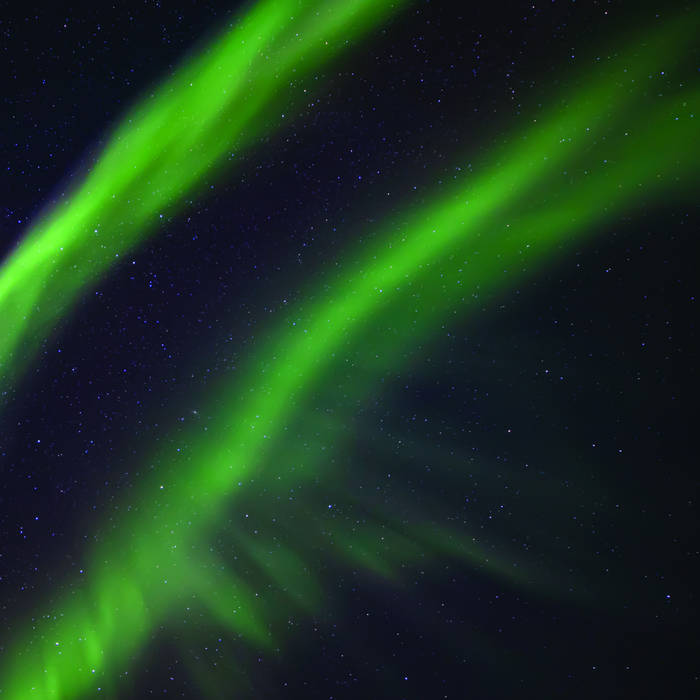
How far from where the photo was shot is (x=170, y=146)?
42 centimetres

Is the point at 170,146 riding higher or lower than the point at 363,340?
higher

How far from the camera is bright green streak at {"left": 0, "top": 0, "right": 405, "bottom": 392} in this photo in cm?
40

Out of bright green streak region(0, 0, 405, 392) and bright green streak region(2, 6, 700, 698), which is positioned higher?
bright green streak region(0, 0, 405, 392)

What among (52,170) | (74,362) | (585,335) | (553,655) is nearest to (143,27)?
(52,170)

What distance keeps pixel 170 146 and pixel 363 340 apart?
19 centimetres

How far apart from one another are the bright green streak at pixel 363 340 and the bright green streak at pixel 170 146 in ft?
0.39

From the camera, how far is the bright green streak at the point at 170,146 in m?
0.40

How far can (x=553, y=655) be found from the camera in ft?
1.33

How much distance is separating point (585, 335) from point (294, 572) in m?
0.25

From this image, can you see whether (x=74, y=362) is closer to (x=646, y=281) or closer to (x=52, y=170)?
(x=52, y=170)

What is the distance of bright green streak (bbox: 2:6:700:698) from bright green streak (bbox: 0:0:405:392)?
0.39ft

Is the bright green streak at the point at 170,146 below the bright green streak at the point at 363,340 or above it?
above

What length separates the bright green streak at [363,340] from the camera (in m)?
0.38

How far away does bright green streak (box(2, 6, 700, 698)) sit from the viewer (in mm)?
378
